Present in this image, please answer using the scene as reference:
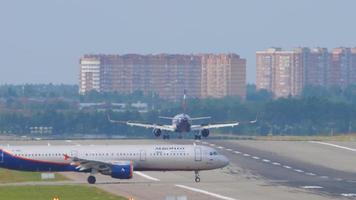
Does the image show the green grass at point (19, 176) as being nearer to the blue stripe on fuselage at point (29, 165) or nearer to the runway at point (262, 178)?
the runway at point (262, 178)

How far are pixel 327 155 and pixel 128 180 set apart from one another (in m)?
32.6

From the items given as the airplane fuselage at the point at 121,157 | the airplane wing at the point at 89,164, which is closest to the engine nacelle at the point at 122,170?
the airplane wing at the point at 89,164

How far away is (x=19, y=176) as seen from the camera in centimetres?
12294

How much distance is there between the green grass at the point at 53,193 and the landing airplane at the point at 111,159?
160 inches

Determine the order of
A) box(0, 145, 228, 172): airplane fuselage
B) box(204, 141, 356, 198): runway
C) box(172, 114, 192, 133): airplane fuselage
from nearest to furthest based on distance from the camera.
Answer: box(204, 141, 356, 198): runway, box(0, 145, 228, 172): airplane fuselage, box(172, 114, 192, 133): airplane fuselage

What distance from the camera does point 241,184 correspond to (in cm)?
11200

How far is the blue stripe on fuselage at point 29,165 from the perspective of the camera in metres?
114

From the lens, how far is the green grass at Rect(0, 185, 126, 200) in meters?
100

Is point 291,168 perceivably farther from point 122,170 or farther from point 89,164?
point 89,164

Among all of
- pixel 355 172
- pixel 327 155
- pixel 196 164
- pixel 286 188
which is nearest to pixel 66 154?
pixel 196 164

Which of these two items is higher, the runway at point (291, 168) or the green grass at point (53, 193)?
the runway at point (291, 168)

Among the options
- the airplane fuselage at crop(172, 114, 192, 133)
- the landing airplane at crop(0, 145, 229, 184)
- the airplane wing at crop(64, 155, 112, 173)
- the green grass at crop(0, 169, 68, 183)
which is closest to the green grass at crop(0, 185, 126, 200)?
the airplane wing at crop(64, 155, 112, 173)

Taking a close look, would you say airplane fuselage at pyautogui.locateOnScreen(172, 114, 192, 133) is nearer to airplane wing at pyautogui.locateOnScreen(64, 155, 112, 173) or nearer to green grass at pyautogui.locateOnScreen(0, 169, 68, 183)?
green grass at pyautogui.locateOnScreen(0, 169, 68, 183)

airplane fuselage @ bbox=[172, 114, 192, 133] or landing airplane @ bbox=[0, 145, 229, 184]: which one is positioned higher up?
airplane fuselage @ bbox=[172, 114, 192, 133]
